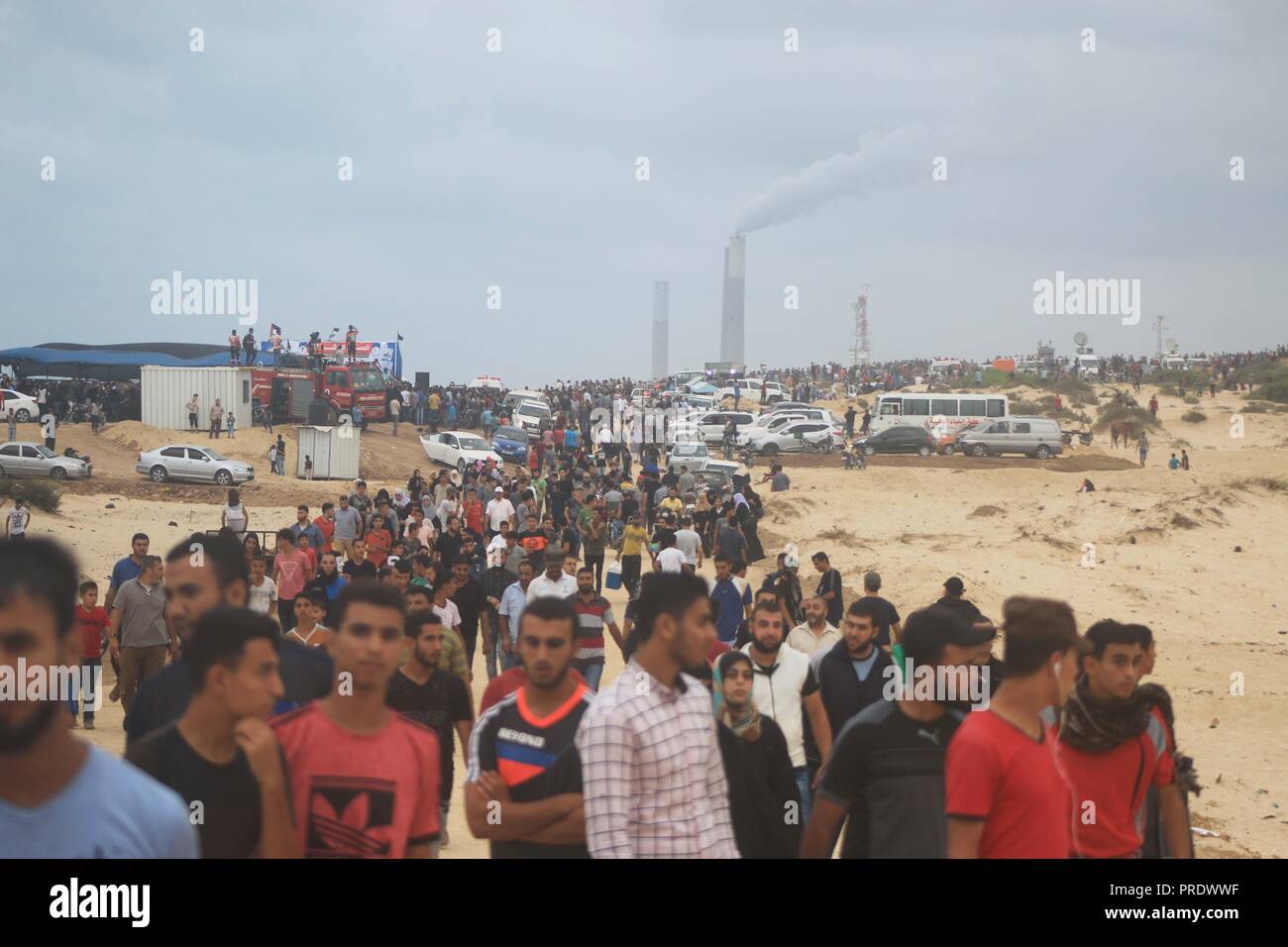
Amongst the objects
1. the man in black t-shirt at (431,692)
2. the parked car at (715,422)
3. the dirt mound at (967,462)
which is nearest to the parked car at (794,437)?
the dirt mound at (967,462)

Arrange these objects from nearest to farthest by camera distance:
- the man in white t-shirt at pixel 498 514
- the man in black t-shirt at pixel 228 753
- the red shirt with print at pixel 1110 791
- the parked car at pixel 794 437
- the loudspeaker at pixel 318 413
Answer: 1. the man in black t-shirt at pixel 228 753
2. the red shirt with print at pixel 1110 791
3. the man in white t-shirt at pixel 498 514
4. the loudspeaker at pixel 318 413
5. the parked car at pixel 794 437

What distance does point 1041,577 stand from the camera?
26.1 m

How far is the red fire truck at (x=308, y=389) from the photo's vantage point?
43594 mm

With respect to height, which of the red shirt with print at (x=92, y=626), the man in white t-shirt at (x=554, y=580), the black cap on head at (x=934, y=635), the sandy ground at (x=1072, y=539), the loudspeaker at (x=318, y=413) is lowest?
the sandy ground at (x=1072, y=539)

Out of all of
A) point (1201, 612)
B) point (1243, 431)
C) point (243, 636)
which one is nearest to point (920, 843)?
point (243, 636)

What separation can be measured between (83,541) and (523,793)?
81.9ft

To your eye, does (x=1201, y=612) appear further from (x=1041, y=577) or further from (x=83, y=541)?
(x=83, y=541)

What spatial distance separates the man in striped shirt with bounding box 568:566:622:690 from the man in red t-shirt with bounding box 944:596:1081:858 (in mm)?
5977

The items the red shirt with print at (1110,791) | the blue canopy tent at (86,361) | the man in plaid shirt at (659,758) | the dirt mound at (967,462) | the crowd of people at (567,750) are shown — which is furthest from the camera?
the blue canopy tent at (86,361)

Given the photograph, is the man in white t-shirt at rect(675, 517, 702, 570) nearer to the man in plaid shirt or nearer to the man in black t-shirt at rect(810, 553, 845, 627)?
the man in black t-shirt at rect(810, 553, 845, 627)

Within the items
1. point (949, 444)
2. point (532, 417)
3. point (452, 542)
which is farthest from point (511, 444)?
point (452, 542)

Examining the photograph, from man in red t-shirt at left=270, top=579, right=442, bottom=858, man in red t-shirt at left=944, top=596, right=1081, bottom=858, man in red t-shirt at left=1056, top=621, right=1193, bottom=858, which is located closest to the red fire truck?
man in red t-shirt at left=1056, top=621, right=1193, bottom=858

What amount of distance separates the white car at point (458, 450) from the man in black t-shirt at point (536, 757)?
32961 mm

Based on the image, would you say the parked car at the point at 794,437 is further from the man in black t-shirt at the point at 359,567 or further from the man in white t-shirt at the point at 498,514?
the man in black t-shirt at the point at 359,567
